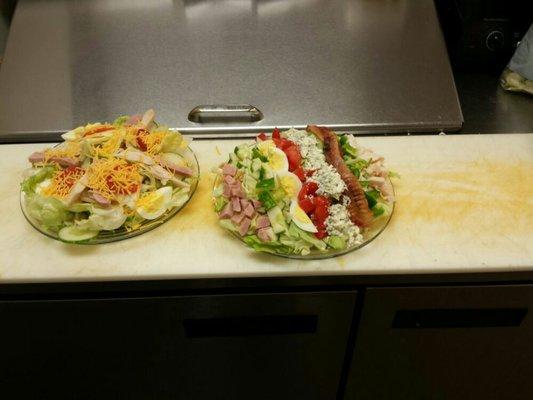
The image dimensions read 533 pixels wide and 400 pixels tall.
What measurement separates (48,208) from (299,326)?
635mm

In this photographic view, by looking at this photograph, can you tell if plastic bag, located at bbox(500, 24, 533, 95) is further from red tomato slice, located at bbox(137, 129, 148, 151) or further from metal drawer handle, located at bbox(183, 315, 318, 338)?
red tomato slice, located at bbox(137, 129, 148, 151)

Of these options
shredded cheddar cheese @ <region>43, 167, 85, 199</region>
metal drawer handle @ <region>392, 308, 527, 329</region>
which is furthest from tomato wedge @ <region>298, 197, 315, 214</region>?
shredded cheddar cheese @ <region>43, 167, 85, 199</region>

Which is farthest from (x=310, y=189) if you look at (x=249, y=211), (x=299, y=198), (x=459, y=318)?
(x=459, y=318)

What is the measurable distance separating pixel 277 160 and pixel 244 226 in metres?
0.16

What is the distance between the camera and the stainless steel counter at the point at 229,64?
4.30 feet

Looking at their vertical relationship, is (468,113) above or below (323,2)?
below

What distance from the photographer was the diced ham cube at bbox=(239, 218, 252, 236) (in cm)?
97

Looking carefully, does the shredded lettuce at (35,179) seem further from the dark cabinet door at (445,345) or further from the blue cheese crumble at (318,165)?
the dark cabinet door at (445,345)

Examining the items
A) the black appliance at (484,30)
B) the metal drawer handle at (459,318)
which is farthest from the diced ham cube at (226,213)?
the black appliance at (484,30)

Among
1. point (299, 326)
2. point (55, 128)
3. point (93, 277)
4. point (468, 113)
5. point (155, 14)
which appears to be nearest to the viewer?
point (93, 277)

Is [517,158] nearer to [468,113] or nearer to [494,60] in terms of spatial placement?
[468,113]

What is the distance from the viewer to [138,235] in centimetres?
103

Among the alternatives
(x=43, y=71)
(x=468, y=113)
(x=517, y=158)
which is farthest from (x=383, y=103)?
(x=43, y=71)

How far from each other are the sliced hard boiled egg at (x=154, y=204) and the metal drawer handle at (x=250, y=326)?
11.3 inches
